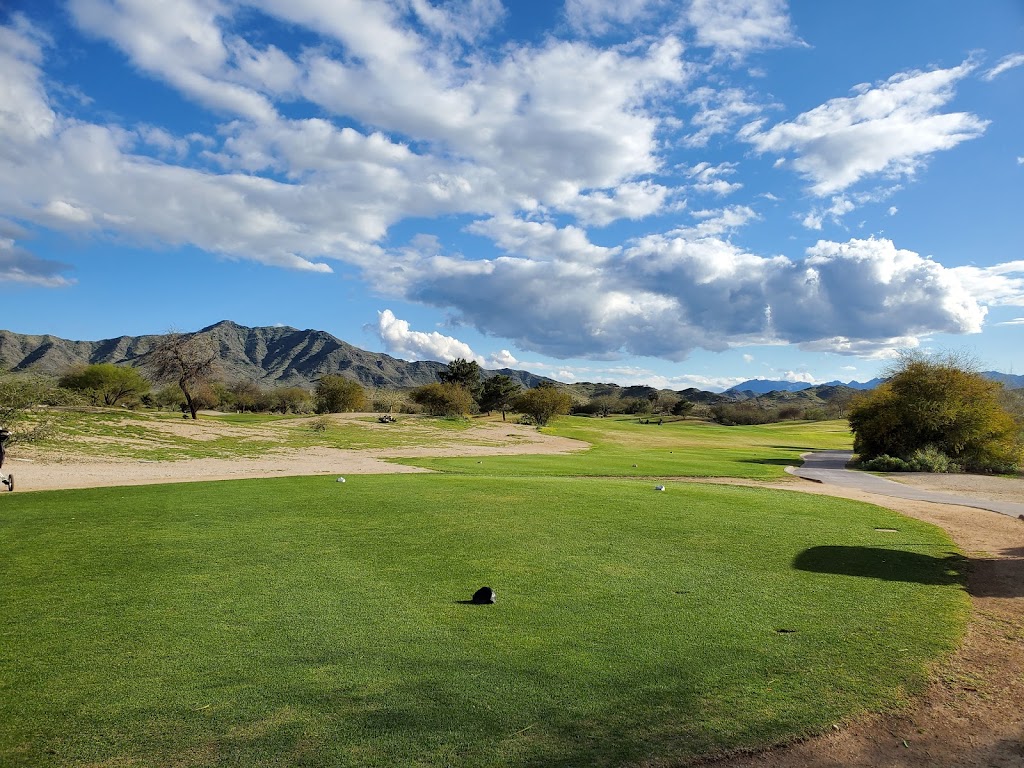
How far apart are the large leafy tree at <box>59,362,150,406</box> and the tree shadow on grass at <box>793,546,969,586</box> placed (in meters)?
68.0

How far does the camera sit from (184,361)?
171 ft

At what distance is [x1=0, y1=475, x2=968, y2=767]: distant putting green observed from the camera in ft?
15.8

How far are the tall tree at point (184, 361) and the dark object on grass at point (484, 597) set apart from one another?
51.7 meters

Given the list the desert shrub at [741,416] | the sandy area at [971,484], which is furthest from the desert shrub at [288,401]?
the sandy area at [971,484]

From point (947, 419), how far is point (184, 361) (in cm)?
5876

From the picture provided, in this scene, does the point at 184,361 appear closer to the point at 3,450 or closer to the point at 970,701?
the point at 3,450

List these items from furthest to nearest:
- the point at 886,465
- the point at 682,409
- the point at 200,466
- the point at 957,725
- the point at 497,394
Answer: the point at 682,409 < the point at 497,394 < the point at 886,465 < the point at 200,466 < the point at 957,725

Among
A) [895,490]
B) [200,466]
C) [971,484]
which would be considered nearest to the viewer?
[895,490]

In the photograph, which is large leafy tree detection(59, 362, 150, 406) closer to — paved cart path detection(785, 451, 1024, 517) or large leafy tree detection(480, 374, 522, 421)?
large leafy tree detection(480, 374, 522, 421)

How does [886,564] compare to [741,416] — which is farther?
[741,416]

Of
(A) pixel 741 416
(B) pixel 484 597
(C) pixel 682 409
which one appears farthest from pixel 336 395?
(C) pixel 682 409

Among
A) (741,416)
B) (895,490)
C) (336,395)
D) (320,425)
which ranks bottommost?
(895,490)

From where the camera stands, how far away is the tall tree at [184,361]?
52000 mm

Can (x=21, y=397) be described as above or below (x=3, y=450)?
above
